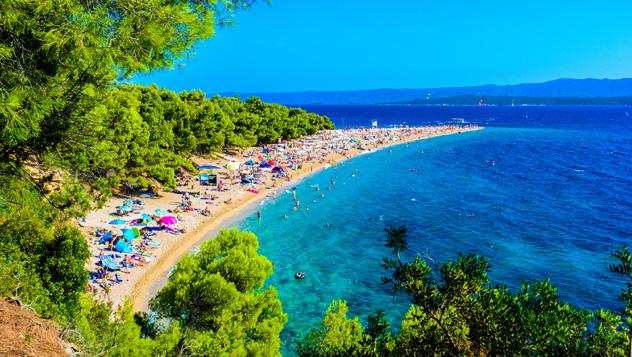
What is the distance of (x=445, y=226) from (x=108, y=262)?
28683 millimetres

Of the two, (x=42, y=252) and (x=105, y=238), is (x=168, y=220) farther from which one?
(x=42, y=252)

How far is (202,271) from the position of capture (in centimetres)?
1608

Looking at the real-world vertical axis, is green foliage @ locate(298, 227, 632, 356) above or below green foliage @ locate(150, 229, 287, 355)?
above

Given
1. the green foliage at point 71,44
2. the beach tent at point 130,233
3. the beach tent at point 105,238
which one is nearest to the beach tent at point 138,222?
the beach tent at point 130,233

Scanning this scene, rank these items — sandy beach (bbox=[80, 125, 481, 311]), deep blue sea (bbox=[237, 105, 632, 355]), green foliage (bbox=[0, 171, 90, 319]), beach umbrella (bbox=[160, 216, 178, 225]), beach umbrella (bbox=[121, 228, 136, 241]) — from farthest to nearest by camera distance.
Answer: beach umbrella (bbox=[160, 216, 178, 225]), beach umbrella (bbox=[121, 228, 136, 241]), deep blue sea (bbox=[237, 105, 632, 355]), sandy beach (bbox=[80, 125, 481, 311]), green foliage (bbox=[0, 171, 90, 319])

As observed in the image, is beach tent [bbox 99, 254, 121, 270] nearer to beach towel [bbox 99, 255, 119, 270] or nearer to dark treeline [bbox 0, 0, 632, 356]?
beach towel [bbox 99, 255, 119, 270]

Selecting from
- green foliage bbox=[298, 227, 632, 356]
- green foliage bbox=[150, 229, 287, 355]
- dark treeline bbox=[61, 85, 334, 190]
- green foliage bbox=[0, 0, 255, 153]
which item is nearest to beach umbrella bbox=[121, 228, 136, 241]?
dark treeline bbox=[61, 85, 334, 190]

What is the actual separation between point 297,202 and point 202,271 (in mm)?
27845

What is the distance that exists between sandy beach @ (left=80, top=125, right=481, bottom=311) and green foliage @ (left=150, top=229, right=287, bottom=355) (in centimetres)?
359

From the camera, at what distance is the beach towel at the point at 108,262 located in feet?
78.2

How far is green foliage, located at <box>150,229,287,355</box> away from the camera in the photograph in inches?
570

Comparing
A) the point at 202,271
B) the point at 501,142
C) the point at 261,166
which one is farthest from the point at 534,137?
the point at 202,271

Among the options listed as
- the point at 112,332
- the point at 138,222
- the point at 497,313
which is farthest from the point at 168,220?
the point at 497,313

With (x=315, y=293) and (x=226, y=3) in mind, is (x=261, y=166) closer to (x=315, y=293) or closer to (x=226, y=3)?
(x=315, y=293)
